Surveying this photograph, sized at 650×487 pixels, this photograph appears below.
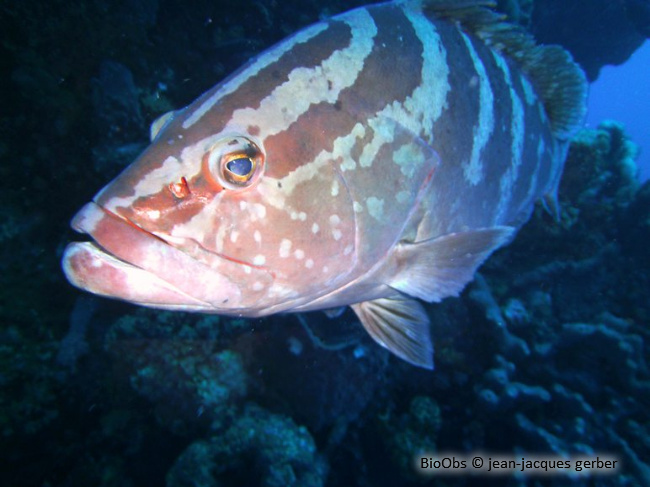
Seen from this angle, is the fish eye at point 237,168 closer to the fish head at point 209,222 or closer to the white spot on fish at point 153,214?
the fish head at point 209,222

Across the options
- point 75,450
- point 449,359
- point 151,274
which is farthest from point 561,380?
point 75,450

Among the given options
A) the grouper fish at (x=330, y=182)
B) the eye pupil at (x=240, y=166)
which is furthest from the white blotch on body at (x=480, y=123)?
the eye pupil at (x=240, y=166)

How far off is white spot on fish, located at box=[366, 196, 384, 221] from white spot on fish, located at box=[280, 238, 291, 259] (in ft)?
1.54

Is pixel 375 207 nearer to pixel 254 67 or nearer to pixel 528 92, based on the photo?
pixel 254 67

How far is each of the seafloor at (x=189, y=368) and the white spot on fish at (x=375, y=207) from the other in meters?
2.69

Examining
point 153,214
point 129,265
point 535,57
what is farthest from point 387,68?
point 535,57

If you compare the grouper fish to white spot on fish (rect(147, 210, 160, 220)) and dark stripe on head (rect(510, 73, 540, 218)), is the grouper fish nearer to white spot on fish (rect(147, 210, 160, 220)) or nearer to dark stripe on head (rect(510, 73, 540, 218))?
white spot on fish (rect(147, 210, 160, 220))

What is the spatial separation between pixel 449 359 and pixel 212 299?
13.1 ft

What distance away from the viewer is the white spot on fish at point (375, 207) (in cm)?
179

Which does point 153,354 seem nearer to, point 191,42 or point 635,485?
point 191,42

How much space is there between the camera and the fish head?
1.35 meters

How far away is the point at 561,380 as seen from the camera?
15.4 feet

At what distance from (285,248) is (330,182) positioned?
370 mm

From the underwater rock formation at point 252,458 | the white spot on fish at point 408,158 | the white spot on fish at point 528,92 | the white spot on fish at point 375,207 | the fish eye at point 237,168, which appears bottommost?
the underwater rock formation at point 252,458
